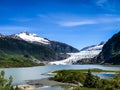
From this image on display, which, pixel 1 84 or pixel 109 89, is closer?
pixel 1 84

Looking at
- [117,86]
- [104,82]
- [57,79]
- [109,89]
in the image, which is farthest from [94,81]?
[57,79]

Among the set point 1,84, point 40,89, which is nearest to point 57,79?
point 40,89

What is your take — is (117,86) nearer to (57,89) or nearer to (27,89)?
(57,89)

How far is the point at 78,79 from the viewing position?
530 ft

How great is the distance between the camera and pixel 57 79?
174375 millimetres

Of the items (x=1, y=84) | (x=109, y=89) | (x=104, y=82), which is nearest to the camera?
(x=1, y=84)

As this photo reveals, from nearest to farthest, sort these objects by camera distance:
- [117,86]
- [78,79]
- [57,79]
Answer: [117,86]
[78,79]
[57,79]

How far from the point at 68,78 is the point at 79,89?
1905 inches

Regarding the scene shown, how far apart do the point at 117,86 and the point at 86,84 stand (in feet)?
53.9

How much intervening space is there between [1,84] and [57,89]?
4679 centimetres

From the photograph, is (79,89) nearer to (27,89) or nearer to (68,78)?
(27,89)

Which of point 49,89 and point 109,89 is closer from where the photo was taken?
point 109,89

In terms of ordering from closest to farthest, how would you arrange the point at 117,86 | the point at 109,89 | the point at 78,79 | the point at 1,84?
the point at 1,84
the point at 109,89
the point at 117,86
the point at 78,79

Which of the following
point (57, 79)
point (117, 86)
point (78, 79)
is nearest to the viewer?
point (117, 86)
